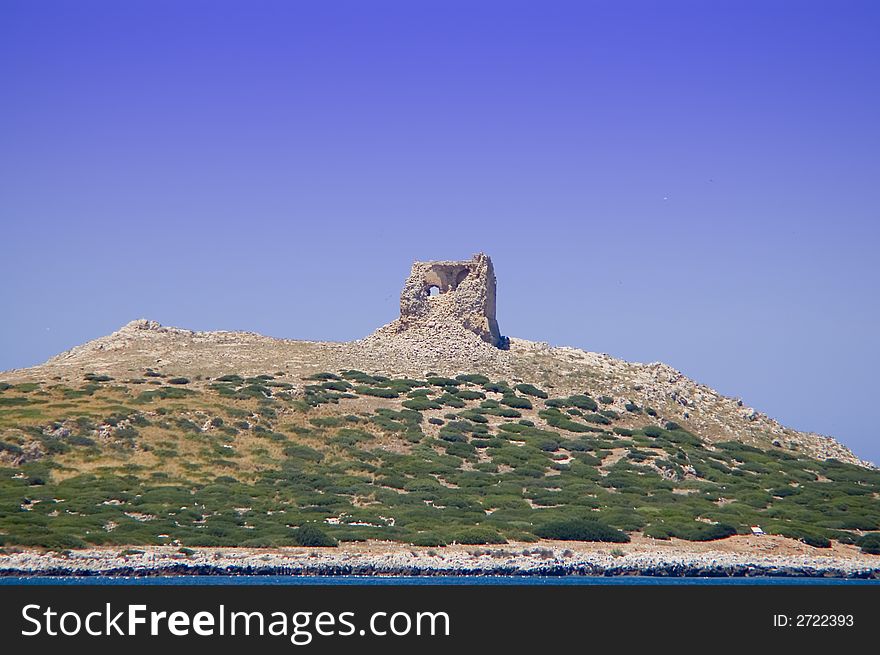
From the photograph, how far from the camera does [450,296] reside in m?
70.8

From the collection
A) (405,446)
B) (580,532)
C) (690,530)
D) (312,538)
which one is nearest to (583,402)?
(405,446)

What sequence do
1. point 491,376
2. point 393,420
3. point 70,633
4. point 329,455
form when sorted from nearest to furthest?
point 70,633, point 329,455, point 393,420, point 491,376

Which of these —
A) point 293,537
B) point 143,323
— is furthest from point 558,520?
point 143,323

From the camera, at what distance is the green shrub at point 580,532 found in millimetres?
45438

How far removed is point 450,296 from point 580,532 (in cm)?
2706

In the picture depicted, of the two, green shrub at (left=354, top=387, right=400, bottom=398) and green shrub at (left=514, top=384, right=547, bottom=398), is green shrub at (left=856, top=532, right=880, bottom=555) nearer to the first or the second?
green shrub at (left=514, top=384, right=547, bottom=398)

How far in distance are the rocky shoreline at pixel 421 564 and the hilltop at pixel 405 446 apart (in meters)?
1.56

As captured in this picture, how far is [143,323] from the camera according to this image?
252 ft

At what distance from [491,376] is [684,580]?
2919 cm

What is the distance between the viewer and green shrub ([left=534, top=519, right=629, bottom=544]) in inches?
1789

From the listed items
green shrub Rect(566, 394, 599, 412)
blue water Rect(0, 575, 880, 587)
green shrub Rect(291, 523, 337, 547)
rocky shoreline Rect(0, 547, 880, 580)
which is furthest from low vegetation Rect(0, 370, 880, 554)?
blue water Rect(0, 575, 880, 587)

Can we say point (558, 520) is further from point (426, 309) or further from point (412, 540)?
point (426, 309)

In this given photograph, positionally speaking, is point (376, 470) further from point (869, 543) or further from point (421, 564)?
point (869, 543)

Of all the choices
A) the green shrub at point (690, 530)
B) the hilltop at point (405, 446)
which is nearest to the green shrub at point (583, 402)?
the hilltop at point (405, 446)
